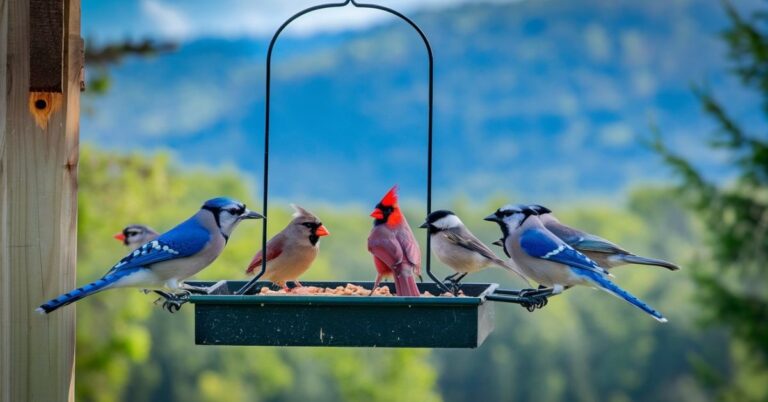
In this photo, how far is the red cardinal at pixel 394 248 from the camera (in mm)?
4141

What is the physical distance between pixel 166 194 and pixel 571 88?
11633 millimetres

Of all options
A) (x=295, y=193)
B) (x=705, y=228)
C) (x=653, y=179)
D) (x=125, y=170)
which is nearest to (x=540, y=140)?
(x=653, y=179)

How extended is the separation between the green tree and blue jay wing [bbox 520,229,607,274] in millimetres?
6117

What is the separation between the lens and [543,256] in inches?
190

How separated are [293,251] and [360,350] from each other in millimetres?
8490

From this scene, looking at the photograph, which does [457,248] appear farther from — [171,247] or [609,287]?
[171,247]

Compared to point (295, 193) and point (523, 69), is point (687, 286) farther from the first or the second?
point (523, 69)

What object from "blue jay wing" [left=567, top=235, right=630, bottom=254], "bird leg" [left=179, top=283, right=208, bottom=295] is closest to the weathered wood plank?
"bird leg" [left=179, top=283, right=208, bottom=295]

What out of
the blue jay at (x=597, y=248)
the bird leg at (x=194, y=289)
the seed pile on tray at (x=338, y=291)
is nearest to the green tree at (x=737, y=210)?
the blue jay at (x=597, y=248)

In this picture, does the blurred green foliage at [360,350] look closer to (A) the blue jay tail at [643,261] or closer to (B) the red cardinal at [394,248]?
(A) the blue jay tail at [643,261]

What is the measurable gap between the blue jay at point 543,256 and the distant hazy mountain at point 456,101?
1120cm

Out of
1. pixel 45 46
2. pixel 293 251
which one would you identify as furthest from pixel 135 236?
pixel 45 46

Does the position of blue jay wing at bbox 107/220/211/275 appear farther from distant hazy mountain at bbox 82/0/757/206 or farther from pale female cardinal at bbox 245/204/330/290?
distant hazy mountain at bbox 82/0/757/206

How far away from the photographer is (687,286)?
1398 centimetres
